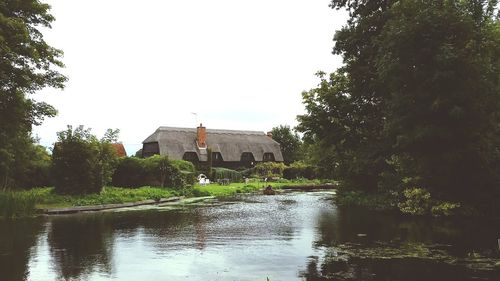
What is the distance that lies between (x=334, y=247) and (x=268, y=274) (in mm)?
4210

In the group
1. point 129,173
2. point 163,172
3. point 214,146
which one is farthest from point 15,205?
point 214,146

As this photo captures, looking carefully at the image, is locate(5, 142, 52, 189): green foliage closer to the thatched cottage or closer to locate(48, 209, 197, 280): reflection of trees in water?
locate(48, 209, 197, 280): reflection of trees in water

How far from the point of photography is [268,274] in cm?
1055

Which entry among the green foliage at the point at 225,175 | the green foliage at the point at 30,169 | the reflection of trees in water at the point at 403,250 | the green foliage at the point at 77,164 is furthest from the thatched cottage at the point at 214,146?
the reflection of trees in water at the point at 403,250

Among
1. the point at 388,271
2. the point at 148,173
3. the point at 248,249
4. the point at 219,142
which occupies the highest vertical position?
the point at 219,142

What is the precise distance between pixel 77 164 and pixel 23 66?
8746 mm

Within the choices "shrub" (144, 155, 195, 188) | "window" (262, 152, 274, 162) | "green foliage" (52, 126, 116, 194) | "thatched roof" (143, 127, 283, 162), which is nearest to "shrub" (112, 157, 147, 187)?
"shrub" (144, 155, 195, 188)

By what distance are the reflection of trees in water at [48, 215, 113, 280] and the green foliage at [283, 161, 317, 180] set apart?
167 ft

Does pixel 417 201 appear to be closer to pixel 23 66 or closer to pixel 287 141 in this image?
pixel 23 66

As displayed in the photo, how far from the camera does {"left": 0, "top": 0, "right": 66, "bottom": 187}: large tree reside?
72.4 ft

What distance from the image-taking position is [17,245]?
14656 millimetres

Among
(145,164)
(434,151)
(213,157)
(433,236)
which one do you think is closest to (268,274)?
(433,236)

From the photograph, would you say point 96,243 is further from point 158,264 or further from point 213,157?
point 213,157

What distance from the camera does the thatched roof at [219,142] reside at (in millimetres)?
68812
